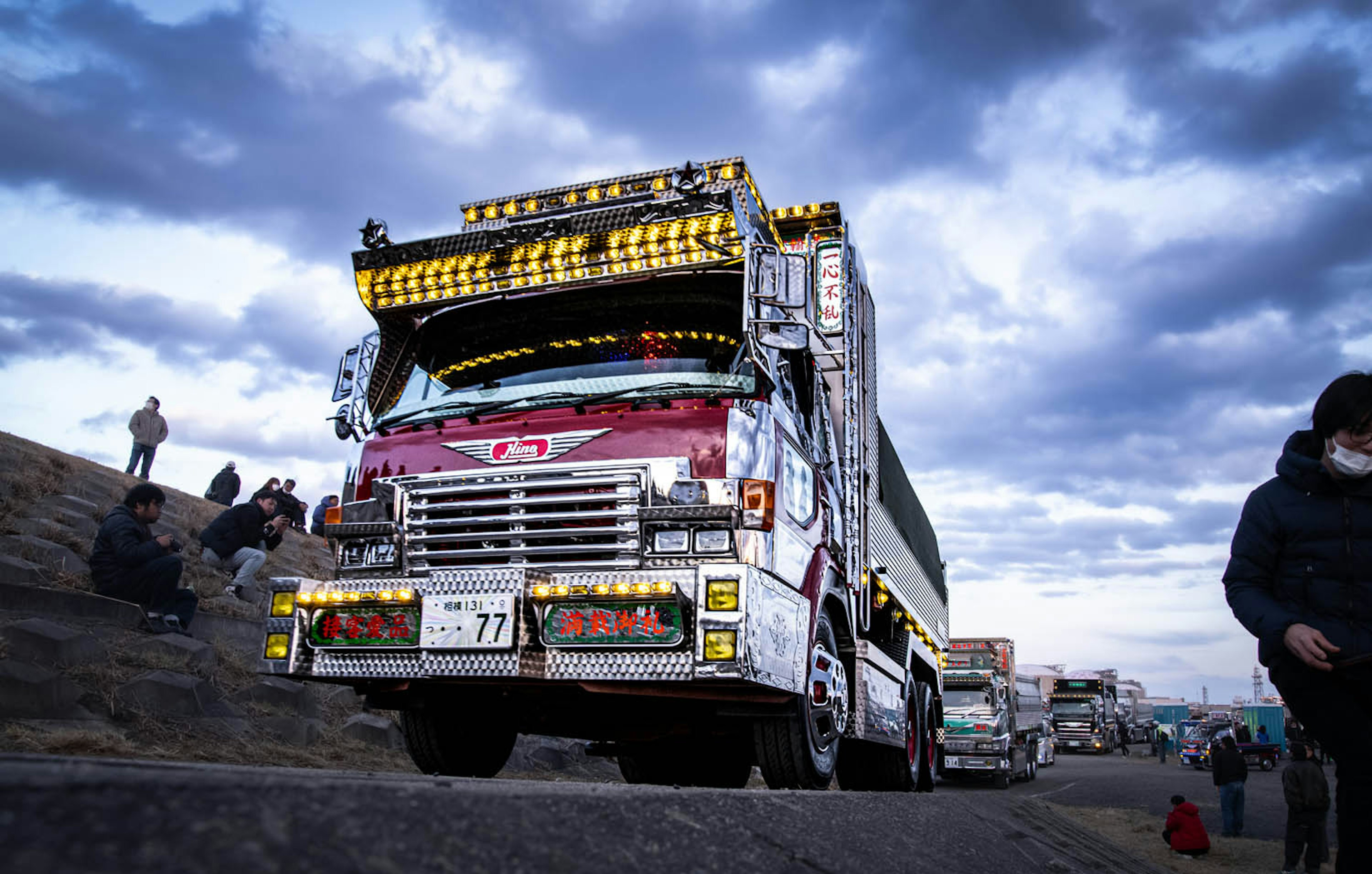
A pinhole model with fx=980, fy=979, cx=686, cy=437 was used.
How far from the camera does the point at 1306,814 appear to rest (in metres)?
13.0

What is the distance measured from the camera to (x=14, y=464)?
12.3 metres

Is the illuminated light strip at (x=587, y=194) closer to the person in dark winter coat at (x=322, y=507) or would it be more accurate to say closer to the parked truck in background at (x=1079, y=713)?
the person in dark winter coat at (x=322, y=507)

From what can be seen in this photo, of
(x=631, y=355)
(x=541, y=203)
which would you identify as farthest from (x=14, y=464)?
(x=631, y=355)

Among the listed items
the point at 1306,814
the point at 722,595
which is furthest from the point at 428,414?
the point at 1306,814

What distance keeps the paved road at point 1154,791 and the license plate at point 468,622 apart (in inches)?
413

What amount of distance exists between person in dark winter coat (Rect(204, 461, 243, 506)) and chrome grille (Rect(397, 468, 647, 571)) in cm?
1295

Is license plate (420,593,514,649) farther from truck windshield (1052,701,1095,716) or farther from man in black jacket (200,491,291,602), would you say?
truck windshield (1052,701,1095,716)

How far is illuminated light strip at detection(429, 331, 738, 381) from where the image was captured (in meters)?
5.81

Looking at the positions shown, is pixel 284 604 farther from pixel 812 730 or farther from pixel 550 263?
pixel 812 730

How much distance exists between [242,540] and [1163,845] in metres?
14.3

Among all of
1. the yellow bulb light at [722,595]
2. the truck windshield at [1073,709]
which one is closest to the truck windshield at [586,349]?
the yellow bulb light at [722,595]

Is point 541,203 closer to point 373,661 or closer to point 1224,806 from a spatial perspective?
point 373,661

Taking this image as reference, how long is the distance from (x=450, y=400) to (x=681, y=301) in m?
1.51

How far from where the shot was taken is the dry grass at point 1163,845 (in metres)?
13.6
